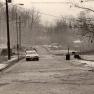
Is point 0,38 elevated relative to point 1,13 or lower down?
lower down

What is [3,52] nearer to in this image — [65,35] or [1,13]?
[65,35]

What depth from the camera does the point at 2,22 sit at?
634 ft

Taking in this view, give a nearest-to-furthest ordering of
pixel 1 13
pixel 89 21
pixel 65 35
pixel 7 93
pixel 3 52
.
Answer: pixel 7 93
pixel 89 21
pixel 3 52
pixel 65 35
pixel 1 13

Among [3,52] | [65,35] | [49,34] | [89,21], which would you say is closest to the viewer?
[89,21]

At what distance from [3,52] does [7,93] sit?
62.2 meters

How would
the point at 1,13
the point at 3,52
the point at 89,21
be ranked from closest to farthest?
the point at 89,21 → the point at 3,52 → the point at 1,13

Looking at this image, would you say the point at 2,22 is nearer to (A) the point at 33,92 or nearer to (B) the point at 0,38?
(B) the point at 0,38

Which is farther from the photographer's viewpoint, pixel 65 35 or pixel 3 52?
pixel 65 35

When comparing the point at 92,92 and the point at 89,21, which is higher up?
the point at 89,21

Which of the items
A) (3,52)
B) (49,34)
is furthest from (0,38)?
(3,52)

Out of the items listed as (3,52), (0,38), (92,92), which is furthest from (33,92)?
(0,38)

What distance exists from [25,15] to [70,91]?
17398cm

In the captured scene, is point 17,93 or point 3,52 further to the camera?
point 3,52

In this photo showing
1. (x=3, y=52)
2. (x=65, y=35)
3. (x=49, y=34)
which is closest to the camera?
A: (x=3, y=52)
